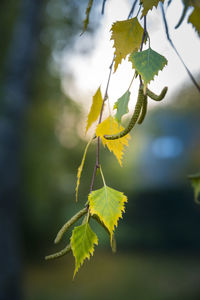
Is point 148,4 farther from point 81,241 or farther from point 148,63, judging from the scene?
point 81,241

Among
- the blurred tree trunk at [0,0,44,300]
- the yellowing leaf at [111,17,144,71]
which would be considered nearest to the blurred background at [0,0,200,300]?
the blurred tree trunk at [0,0,44,300]

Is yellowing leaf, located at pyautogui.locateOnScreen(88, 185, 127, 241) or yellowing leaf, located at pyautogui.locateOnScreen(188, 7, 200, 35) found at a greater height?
yellowing leaf, located at pyautogui.locateOnScreen(188, 7, 200, 35)

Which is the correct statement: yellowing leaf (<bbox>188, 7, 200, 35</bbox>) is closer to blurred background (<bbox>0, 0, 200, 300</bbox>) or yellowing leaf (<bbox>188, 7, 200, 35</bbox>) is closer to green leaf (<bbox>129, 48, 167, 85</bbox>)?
green leaf (<bbox>129, 48, 167, 85</bbox>)

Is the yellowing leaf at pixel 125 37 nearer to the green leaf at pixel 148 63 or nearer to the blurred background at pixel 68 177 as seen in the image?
the green leaf at pixel 148 63

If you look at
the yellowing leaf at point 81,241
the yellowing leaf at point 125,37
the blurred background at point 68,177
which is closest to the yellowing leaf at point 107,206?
the yellowing leaf at point 81,241

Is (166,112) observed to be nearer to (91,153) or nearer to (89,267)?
(91,153)

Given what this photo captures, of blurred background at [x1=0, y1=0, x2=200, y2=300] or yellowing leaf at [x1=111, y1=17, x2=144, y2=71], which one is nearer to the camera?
yellowing leaf at [x1=111, y1=17, x2=144, y2=71]
